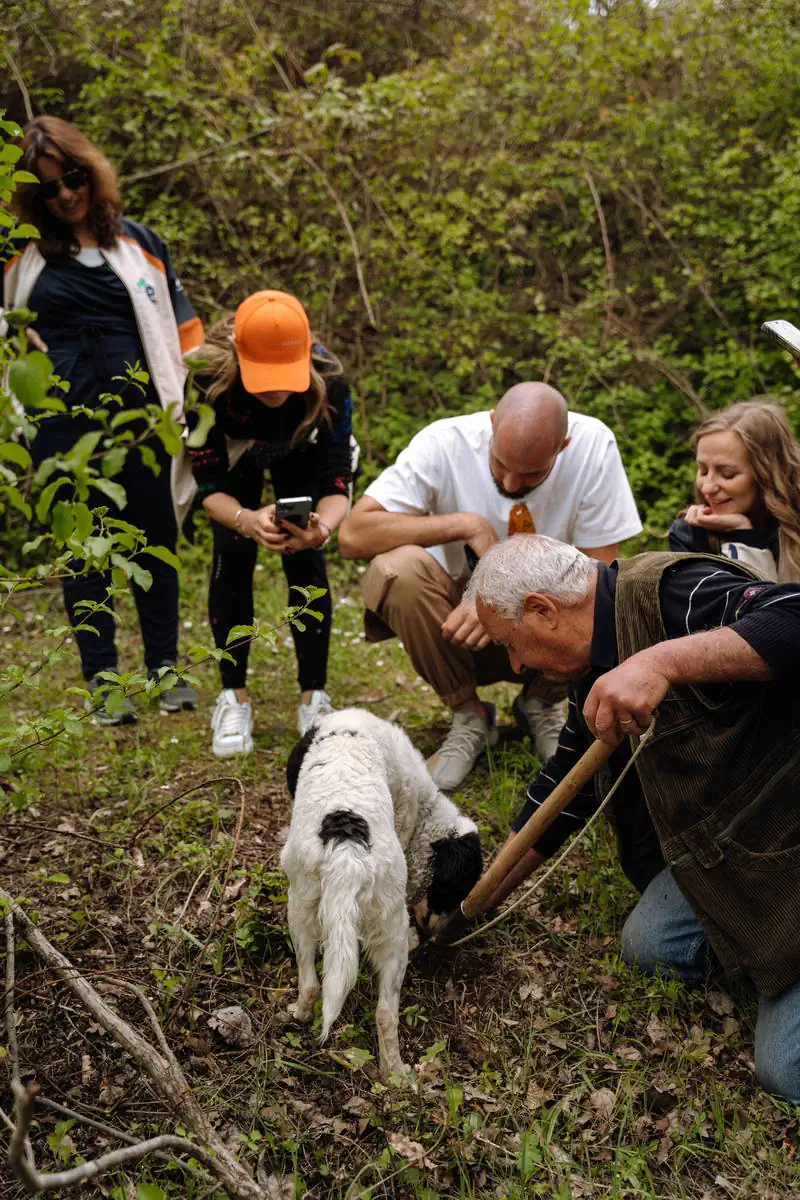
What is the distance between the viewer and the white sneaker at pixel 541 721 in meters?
3.89

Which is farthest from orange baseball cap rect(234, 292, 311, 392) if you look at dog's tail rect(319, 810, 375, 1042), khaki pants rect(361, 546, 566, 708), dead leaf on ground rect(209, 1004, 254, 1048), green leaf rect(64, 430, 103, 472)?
green leaf rect(64, 430, 103, 472)

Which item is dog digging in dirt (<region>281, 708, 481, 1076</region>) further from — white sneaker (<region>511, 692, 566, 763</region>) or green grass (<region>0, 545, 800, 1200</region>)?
white sneaker (<region>511, 692, 566, 763</region>)

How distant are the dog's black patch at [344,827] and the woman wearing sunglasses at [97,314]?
196cm

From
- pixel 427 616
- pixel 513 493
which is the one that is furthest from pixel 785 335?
pixel 427 616

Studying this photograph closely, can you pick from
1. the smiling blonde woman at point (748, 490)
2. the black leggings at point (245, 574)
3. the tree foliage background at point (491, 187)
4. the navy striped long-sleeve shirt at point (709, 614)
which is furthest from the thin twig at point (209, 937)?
the tree foliage background at point (491, 187)

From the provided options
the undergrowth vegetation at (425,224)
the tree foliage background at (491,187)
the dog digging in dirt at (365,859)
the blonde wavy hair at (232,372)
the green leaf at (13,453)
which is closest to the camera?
the green leaf at (13,453)

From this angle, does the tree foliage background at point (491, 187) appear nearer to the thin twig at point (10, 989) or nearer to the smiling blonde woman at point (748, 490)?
the smiling blonde woman at point (748, 490)

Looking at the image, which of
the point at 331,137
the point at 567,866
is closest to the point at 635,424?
the point at 331,137

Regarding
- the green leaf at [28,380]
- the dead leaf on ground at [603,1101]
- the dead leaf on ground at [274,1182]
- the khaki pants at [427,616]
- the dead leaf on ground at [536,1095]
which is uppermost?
the green leaf at [28,380]

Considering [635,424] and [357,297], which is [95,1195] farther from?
[357,297]

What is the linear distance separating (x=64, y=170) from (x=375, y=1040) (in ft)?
11.8

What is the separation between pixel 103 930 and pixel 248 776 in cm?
112

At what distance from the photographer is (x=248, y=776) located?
3.74 meters

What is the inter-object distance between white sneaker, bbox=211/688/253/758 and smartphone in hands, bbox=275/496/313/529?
87 cm
